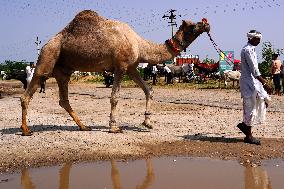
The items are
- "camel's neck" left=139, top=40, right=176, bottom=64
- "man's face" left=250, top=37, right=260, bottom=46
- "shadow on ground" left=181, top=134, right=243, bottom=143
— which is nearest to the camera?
"man's face" left=250, top=37, right=260, bottom=46

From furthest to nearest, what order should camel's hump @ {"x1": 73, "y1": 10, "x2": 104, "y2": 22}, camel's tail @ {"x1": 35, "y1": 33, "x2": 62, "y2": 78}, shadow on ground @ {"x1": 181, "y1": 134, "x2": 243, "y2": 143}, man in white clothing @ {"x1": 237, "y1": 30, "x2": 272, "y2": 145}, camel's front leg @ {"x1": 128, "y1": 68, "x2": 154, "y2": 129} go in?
camel's front leg @ {"x1": 128, "y1": 68, "x2": 154, "y2": 129} < camel's hump @ {"x1": 73, "y1": 10, "x2": 104, "y2": 22} < camel's tail @ {"x1": 35, "y1": 33, "x2": 62, "y2": 78} < shadow on ground @ {"x1": 181, "y1": 134, "x2": 243, "y2": 143} < man in white clothing @ {"x1": 237, "y1": 30, "x2": 272, "y2": 145}

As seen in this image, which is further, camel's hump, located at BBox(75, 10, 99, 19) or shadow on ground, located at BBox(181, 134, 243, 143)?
camel's hump, located at BBox(75, 10, 99, 19)

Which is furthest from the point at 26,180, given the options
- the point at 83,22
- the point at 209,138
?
the point at 83,22

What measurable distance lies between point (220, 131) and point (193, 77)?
92.7 feet

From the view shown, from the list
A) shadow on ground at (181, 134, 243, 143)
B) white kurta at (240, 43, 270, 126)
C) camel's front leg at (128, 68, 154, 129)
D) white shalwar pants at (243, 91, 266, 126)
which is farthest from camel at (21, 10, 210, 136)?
white shalwar pants at (243, 91, 266, 126)

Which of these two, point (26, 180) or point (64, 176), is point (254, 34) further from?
point (26, 180)

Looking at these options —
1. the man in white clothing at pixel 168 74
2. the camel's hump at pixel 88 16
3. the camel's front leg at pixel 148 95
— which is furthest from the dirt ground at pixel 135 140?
the man in white clothing at pixel 168 74

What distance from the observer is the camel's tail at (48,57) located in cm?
973

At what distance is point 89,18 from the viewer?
9.94 m

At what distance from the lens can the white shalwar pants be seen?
833 centimetres

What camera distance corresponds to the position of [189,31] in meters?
10.1

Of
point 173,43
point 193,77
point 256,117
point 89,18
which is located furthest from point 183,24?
point 193,77

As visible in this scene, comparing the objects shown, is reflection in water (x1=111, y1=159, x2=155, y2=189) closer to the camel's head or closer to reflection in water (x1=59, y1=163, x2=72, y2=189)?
reflection in water (x1=59, y1=163, x2=72, y2=189)

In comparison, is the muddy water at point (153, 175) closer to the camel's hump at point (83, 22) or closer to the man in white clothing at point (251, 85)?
the man in white clothing at point (251, 85)
